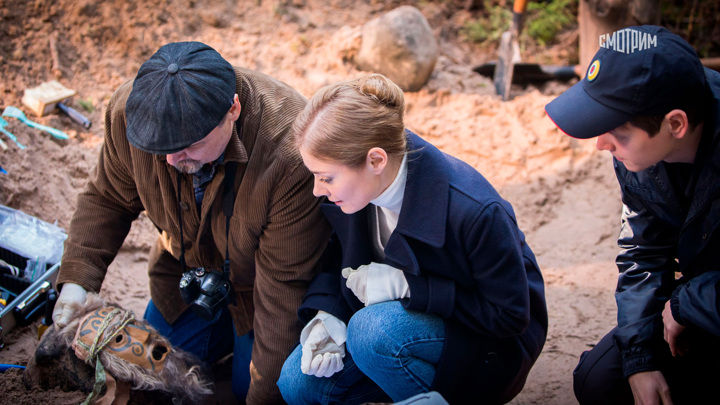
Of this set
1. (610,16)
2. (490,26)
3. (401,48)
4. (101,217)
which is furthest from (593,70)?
(490,26)

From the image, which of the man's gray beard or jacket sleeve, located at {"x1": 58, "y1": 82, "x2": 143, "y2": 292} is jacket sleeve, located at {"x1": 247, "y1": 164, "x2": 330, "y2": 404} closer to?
the man's gray beard

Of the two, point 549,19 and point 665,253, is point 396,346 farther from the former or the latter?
point 549,19

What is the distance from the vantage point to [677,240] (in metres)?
1.97

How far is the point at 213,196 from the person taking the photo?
7.14 ft

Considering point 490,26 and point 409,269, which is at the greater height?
point 490,26

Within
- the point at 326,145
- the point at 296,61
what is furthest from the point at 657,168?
the point at 296,61

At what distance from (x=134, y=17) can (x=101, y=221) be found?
290 centimetres

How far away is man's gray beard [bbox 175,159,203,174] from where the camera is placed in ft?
6.75

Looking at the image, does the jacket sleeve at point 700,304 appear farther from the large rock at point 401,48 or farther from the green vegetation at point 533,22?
the green vegetation at point 533,22

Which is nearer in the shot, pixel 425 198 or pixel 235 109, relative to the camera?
pixel 425 198

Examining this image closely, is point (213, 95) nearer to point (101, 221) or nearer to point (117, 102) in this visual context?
point (117, 102)

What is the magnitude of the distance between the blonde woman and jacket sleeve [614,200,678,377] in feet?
1.00

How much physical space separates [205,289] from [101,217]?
1.90 ft

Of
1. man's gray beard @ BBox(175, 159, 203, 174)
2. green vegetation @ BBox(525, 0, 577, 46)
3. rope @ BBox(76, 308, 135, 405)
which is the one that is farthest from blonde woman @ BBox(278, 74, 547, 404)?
green vegetation @ BBox(525, 0, 577, 46)
